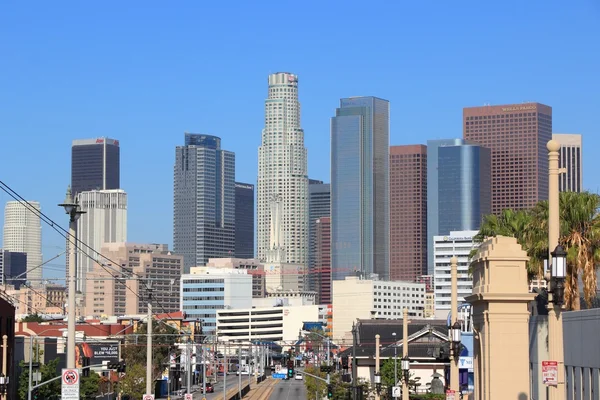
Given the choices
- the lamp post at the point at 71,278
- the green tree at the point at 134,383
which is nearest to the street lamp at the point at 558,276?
the lamp post at the point at 71,278

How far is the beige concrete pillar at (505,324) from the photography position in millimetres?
36062

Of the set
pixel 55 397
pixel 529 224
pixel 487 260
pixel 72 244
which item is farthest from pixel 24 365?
pixel 487 260

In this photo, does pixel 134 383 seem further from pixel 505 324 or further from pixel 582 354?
pixel 505 324

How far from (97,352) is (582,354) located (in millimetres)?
108522

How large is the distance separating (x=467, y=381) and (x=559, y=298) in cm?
4892

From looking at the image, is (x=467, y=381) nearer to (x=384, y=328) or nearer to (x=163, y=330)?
(x=384, y=328)

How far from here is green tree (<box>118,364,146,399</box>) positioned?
135000 millimetres

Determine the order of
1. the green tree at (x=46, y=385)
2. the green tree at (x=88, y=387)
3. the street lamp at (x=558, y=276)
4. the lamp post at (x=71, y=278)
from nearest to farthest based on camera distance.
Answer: the street lamp at (x=558, y=276) → the lamp post at (x=71, y=278) → the green tree at (x=46, y=385) → the green tree at (x=88, y=387)

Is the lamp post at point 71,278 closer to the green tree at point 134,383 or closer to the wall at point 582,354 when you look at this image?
the wall at point 582,354

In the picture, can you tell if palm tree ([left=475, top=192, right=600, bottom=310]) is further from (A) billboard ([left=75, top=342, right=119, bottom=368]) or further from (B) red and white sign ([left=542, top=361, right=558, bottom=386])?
(A) billboard ([left=75, top=342, right=119, bottom=368])

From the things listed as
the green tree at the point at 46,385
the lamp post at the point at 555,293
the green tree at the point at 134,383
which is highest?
the lamp post at the point at 555,293

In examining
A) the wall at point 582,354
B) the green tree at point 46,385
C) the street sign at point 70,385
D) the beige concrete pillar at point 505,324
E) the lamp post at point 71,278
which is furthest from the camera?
the green tree at point 46,385

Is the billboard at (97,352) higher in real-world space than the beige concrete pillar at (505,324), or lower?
lower

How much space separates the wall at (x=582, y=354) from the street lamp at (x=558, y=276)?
1461cm
